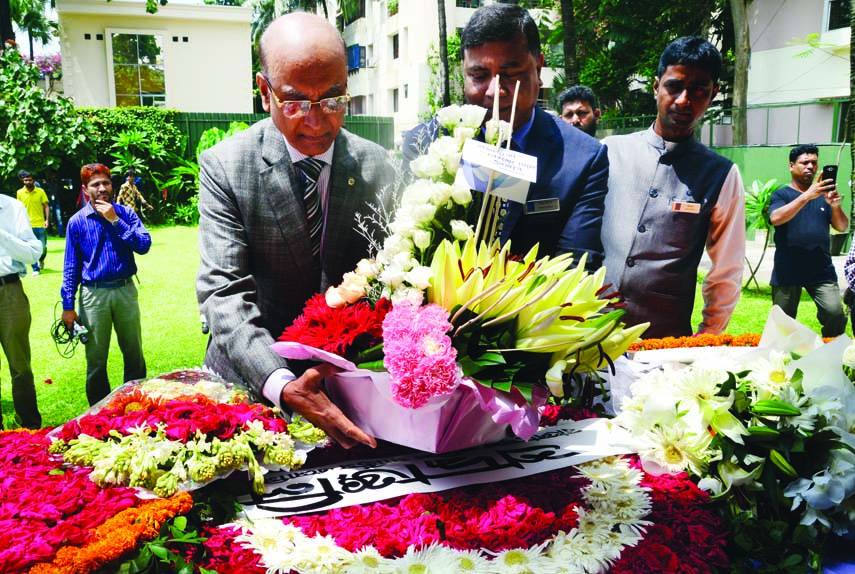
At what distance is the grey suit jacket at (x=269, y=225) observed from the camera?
5.93 ft

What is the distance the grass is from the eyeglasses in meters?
3.94

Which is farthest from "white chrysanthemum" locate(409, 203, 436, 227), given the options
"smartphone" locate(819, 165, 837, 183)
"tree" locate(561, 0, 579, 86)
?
"tree" locate(561, 0, 579, 86)

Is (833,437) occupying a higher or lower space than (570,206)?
lower

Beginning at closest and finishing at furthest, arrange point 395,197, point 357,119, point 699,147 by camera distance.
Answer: point 395,197 → point 699,147 → point 357,119

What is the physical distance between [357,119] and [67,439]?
20127 mm

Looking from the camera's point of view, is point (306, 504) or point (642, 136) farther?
point (642, 136)

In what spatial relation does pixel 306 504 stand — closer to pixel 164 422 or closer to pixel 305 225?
pixel 164 422

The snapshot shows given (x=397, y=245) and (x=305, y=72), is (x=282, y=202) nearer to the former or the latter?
(x=305, y=72)

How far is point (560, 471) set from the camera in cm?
154

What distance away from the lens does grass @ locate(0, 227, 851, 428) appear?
5559 mm

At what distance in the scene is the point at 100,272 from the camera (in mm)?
4934

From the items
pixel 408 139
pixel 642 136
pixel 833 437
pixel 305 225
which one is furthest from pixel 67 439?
pixel 642 136

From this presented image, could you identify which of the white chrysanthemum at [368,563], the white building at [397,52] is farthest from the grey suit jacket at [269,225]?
the white building at [397,52]

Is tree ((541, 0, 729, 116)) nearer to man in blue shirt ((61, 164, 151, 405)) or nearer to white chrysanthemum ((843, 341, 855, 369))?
man in blue shirt ((61, 164, 151, 405))
